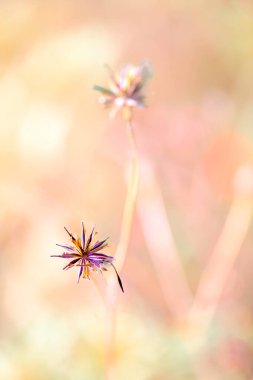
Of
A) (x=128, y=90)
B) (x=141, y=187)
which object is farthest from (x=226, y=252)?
(x=128, y=90)

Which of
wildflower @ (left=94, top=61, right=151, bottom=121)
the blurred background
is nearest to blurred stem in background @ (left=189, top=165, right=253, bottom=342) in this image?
the blurred background

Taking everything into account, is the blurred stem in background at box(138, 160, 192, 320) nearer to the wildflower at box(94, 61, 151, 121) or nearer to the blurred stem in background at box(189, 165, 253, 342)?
the blurred stem in background at box(189, 165, 253, 342)

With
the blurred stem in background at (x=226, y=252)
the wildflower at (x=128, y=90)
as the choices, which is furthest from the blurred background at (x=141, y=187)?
the wildflower at (x=128, y=90)

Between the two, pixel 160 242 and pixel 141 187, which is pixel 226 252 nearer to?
pixel 160 242

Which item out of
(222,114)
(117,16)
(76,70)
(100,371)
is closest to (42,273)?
(100,371)

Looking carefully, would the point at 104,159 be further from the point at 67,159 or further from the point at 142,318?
the point at 142,318

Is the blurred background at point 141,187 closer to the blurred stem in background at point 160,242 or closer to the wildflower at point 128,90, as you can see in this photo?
the blurred stem in background at point 160,242

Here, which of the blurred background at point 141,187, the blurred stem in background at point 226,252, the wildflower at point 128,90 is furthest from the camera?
the blurred stem in background at point 226,252

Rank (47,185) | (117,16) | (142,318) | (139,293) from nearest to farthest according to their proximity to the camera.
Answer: (142,318) → (139,293) → (47,185) → (117,16)
